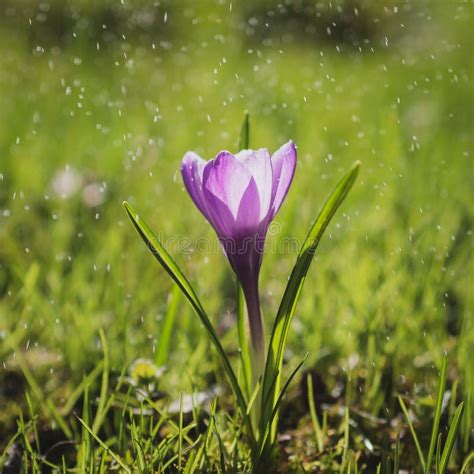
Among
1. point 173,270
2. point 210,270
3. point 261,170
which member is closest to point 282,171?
point 261,170

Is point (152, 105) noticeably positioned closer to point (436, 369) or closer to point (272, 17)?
point (272, 17)

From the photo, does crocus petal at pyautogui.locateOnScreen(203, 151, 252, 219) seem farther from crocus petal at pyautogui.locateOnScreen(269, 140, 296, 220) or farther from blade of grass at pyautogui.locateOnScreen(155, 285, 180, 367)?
blade of grass at pyautogui.locateOnScreen(155, 285, 180, 367)

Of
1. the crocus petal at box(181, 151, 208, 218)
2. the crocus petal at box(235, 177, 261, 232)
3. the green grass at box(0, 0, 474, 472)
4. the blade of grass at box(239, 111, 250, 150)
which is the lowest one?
the green grass at box(0, 0, 474, 472)

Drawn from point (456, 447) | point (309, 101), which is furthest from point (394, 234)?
point (309, 101)

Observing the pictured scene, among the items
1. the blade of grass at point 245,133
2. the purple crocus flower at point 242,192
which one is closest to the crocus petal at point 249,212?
the purple crocus flower at point 242,192

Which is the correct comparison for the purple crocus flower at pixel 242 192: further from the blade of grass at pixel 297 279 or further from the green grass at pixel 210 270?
the green grass at pixel 210 270

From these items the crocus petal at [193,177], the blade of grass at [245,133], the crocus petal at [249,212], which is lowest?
the crocus petal at [249,212]

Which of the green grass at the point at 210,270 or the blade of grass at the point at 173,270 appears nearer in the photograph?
the blade of grass at the point at 173,270

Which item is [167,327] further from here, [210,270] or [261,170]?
[210,270]

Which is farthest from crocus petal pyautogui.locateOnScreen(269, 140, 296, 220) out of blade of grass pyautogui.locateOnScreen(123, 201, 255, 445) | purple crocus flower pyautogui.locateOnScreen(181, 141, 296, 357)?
blade of grass pyautogui.locateOnScreen(123, 201, 255, 445)
